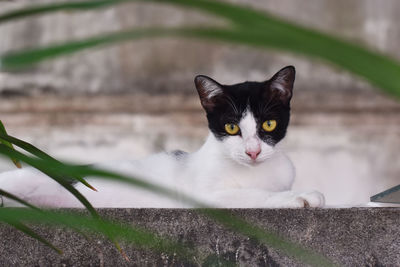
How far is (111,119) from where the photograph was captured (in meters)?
4.57

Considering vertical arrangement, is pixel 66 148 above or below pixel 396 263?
above

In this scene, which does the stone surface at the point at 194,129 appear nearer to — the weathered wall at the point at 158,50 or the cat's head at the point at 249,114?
the weathered wall at the point at 158,50

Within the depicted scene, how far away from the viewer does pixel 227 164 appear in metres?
1.65

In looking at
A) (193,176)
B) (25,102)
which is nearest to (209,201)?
(193,176)

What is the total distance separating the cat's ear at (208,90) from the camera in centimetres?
164

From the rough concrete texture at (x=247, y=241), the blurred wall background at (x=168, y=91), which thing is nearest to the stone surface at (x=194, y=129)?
the blurred wall background at (x=168, y=91)

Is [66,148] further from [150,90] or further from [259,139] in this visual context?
[259,139]

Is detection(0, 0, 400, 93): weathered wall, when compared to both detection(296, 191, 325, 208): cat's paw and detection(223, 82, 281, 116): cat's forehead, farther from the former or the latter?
detection(296, 191, 325, 208): cat's paw

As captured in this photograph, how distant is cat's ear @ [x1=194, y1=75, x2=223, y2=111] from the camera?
64.5 inches

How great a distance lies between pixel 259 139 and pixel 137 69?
10.1ft

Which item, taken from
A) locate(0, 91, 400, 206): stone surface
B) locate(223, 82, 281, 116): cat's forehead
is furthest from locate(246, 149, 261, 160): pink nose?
locate(0, 91, 400, 206): stone surface

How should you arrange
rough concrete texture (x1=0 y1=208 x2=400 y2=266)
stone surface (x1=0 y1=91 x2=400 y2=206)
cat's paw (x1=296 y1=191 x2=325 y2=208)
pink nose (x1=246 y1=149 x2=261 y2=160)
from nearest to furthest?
rough concrete texture (x1=0 y1=208 x2=400 y2=266)
cat's paw (x1=296 y1=191 x2=325 y2=208)
pink nose (x1=246 y1=149 x2=261 y2=160)
stone surface (x1=0 y1=91 x2=400 y2=206)

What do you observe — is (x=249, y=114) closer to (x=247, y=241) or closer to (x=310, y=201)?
(x=310, y=201)

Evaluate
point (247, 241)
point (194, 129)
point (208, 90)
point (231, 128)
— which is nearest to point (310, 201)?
point (247, 241)
